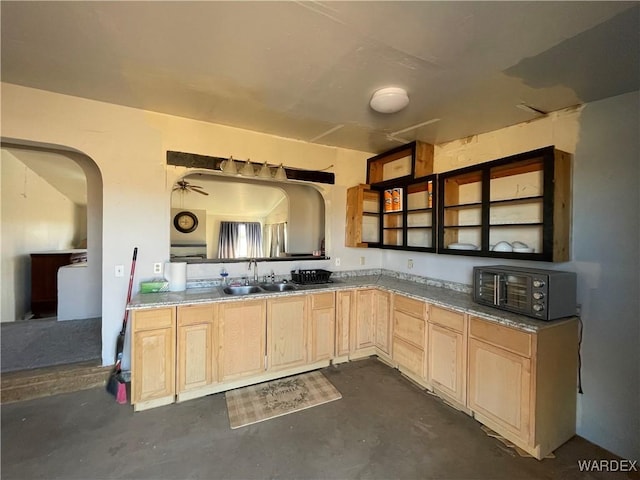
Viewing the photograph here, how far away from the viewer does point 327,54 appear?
5.46ft

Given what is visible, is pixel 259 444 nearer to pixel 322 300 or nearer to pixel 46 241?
pixel 322 300

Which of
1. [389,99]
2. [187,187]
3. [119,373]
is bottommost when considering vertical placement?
[119,373]

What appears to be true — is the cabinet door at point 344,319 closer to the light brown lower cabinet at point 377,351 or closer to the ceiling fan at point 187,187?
the light brown lower cabinet at point 377,351

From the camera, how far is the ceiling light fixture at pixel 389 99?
2.06m

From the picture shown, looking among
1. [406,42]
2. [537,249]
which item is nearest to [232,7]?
[406,42]

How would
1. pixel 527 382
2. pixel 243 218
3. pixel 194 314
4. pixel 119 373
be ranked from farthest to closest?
pixel 243 218 < pixel 119 373 < pixel 194 314 < pixel 527 382

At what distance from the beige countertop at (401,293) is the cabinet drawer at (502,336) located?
5 cm

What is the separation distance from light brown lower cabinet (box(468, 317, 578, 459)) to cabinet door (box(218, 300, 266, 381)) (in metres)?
1.86

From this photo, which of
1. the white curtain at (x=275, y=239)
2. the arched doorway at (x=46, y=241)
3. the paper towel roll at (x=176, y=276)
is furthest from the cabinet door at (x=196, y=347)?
the white curtain at (x=275, y=239)

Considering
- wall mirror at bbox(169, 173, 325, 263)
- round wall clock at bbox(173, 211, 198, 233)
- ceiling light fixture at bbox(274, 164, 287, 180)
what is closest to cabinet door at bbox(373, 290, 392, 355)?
wall mirror at bbox(169, 173, 325, 263)

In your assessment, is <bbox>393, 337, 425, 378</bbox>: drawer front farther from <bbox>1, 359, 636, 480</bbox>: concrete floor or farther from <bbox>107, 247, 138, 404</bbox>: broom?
<bbox>107, 247, 138, 404</bbox>: broom

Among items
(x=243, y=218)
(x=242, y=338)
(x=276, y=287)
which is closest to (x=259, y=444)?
(x=242, y=338)

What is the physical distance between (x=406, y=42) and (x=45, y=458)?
11.1ft

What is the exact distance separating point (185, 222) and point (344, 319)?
13.1 ft
